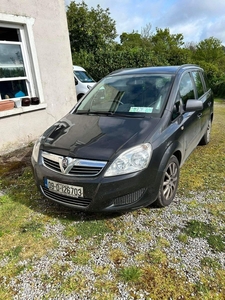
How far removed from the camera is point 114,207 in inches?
92.7

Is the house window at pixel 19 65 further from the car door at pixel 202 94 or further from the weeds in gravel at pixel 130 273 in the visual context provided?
the weeds in gravel at pixel 130 273

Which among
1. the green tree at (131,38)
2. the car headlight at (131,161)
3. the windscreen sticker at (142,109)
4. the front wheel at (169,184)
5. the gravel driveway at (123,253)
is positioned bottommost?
the gravel driveway at (123,253)

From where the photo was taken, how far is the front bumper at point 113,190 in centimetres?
225

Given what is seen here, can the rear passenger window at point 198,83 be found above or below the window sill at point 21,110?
above

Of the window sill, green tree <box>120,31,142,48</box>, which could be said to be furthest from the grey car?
green tree <box>120,31,142,48</box>

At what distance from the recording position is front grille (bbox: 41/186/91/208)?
2381mm

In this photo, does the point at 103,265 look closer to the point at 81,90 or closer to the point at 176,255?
the point at 176,255

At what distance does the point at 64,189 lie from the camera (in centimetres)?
244

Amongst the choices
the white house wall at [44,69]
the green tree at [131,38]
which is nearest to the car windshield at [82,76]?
the white house wall at [44,69]

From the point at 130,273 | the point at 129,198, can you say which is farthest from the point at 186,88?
the point at 130,273

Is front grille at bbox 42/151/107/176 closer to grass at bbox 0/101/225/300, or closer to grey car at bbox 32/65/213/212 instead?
grey car at bbox 32/65/213/212

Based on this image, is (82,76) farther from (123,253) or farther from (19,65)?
(123,253)

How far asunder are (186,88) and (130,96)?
38.9 inches

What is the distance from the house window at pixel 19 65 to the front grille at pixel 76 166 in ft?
9.90
